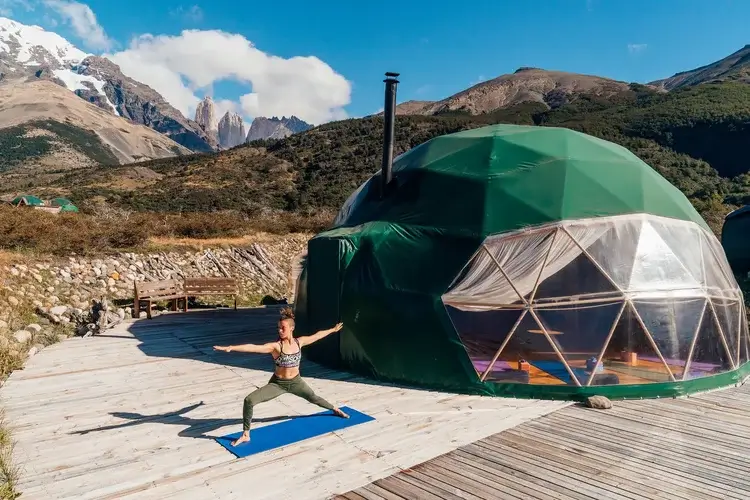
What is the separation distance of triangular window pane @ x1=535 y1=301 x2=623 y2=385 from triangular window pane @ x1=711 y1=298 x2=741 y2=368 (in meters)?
1.88

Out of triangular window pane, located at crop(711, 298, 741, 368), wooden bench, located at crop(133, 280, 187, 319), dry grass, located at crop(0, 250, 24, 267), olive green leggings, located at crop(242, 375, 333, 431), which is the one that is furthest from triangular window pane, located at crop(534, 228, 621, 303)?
dry grass, located at crop(0, 250, 24, 267)

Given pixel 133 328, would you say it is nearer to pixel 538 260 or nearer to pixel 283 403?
pixel 283 403

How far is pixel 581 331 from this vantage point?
22.2 feet

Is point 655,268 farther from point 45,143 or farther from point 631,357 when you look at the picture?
point 45,143

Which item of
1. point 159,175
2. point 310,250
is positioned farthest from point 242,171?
point 310,250

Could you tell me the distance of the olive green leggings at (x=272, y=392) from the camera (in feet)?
16.7

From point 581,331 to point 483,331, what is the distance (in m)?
1.28

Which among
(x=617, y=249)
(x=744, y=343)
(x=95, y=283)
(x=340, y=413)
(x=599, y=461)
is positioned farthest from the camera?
(x=95, y=283)

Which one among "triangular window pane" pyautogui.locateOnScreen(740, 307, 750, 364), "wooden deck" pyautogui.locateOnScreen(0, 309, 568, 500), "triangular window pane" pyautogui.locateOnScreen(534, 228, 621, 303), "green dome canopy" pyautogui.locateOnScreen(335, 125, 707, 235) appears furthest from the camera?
"triangular window pane" pyautogui.locateOnScreen(740, 307, 750, 364)

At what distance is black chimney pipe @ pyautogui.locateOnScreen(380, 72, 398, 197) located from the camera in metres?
8.79

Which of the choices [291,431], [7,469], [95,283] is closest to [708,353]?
[291,431]

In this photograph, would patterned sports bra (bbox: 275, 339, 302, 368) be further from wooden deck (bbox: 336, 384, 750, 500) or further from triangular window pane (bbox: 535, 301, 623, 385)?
triangular window pane (bbox: 535, 301, 623, 385)

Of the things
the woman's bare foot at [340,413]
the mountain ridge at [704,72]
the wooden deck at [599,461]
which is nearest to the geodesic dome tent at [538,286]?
the wooden deck at [599,461]

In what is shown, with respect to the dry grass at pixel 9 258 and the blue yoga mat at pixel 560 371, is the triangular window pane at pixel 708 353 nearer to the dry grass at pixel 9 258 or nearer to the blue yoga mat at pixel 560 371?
the blue yoga mat at pixel 560 371
